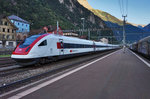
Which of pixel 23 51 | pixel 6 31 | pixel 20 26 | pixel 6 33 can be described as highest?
pixel 20 26

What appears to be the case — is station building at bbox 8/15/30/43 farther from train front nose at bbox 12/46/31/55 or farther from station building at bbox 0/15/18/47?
train front nose at bbox 12/46/31/55

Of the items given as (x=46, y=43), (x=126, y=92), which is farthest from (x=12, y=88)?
(x=46, y=43)

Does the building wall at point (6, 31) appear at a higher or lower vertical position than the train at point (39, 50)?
higher

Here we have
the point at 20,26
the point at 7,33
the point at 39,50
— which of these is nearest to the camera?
the point at 39,50

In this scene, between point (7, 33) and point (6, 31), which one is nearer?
point (6, 31)

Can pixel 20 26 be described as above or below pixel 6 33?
above

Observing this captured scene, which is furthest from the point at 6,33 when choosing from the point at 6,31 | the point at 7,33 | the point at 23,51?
the point at 23,51

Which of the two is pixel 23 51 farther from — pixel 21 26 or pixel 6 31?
pixel 21 26

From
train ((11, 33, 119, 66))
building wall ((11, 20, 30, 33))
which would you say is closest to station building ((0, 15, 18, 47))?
building wall ((11, 20, 30, 33))

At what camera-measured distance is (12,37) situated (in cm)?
5016

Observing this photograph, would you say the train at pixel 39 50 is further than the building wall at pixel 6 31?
No

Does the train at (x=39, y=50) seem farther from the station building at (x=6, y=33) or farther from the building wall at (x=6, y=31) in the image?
the building wall at (x=6, y=31)

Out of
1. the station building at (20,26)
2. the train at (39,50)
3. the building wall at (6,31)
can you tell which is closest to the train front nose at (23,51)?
the train at (39,50)

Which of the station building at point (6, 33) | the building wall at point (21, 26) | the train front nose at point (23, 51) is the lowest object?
the train front nose at point (23, 51)
